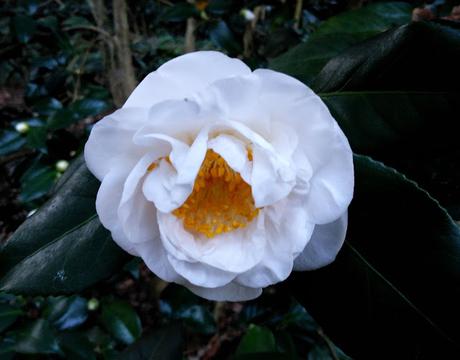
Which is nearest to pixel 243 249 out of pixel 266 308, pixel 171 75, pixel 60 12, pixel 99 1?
pixel 171 75

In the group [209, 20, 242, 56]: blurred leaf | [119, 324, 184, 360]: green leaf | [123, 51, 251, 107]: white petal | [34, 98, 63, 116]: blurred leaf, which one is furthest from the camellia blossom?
[34, 98, 63, 116]: blurred leaf

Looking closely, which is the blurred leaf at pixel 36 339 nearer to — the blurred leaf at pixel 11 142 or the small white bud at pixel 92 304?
the small white bud at pixel 92 304

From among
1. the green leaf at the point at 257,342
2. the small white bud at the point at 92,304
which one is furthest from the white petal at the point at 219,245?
the small white bud at the point at 92,304

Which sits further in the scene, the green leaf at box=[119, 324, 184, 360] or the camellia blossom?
the green leaf at box=[119, 324, 184, 360]

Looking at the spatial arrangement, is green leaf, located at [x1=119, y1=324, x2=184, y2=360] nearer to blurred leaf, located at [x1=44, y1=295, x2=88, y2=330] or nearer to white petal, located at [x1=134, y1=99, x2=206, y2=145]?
blurred leaf, located at [x1=44, y1=295, x2=88, y2=330]

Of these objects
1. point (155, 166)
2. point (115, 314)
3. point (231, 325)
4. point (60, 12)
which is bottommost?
point (231, 325)

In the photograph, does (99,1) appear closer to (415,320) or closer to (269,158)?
(269,158)
